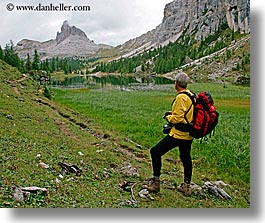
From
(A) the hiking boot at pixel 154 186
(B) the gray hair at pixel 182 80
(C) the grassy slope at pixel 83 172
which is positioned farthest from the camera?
(A) the hiking boot at pixel 154 186

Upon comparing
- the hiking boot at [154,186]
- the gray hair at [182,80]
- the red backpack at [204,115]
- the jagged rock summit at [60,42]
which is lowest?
the hiking boot at [154,186]

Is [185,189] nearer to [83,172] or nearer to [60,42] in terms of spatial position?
[83,172]

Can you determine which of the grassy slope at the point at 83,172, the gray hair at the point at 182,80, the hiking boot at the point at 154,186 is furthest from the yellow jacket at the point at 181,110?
the grassy slope at the point at 83,172

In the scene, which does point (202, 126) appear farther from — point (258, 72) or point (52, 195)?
point (52, 195)

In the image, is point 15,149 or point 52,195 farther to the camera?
point 15,149

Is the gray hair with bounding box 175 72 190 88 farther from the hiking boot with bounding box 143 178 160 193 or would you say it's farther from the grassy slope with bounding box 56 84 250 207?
the grassy slope with bounding box 56 84 250 207

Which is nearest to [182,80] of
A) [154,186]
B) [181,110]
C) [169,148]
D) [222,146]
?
[181,110]

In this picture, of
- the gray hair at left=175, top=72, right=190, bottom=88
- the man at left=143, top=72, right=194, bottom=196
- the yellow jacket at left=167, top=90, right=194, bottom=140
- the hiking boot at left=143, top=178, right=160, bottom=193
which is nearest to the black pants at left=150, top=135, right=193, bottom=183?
the man at left=143, top=72, right=194, bottom=196

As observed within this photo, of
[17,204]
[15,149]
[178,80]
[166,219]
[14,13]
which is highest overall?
[14,13]

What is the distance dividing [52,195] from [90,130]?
17.4ft

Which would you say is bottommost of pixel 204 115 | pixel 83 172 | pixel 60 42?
pixel 83 172

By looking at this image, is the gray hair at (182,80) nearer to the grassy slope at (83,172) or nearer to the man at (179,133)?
the man at (179,133)

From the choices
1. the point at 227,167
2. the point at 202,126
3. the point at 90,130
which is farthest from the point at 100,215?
the point at 90,130

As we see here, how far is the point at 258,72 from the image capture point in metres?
4.61
